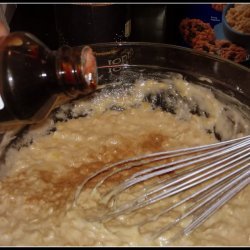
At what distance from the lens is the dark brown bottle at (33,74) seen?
21.3 inches

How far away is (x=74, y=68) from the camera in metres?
0.56

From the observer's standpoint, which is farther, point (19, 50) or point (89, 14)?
point (89, 14)

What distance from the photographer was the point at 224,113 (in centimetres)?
95

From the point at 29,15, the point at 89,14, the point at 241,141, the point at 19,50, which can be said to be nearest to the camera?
the point at 19,50

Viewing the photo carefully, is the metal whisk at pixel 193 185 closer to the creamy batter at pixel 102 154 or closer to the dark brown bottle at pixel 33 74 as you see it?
the creamy batter at pixel 102 154

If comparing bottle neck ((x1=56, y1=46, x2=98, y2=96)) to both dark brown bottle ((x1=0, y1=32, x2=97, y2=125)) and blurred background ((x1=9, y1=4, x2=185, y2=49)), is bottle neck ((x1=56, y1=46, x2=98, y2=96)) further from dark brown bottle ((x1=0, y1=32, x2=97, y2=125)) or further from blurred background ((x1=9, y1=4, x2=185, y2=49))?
blurred background ((x1=9, y1=4, x2=185, y2=49))

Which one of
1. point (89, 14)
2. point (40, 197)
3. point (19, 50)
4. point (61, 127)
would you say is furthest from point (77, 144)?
point (19, 50)

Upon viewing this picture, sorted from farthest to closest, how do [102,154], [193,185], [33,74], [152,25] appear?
1. [152,25]
2. [102,154]
3. [193,185]
4. [33,74]

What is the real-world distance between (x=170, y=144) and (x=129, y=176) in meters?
0.14

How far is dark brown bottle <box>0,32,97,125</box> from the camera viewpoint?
0.54 metres

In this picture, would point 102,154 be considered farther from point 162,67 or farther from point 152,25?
point 152,25

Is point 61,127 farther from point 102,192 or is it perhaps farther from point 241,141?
point 241,141

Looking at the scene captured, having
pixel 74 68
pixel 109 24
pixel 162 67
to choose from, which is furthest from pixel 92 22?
pixel 74 68

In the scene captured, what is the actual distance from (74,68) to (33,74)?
0.19 ft
